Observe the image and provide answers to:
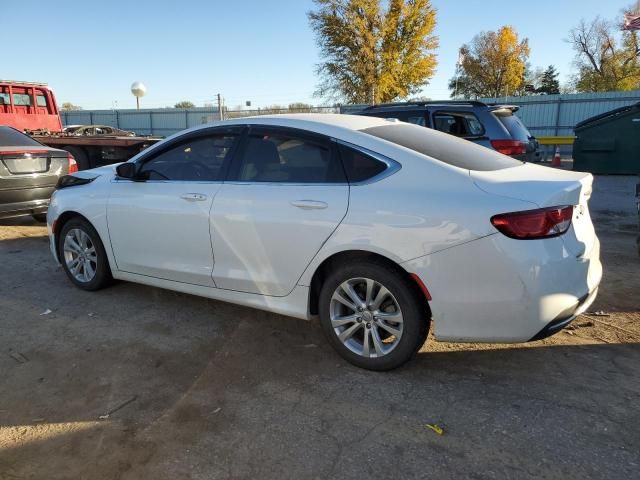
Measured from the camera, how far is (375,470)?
94.3 inches

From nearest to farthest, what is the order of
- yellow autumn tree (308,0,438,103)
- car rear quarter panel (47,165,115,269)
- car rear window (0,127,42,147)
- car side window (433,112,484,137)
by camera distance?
car rear quarter panel (47,165,115,269), car rear window (0,127,42,147), car side window (433,112,484,137), yellow autumn tree (308,0,438,103)

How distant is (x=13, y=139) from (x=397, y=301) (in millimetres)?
6888

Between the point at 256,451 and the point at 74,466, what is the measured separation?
862 millimetres

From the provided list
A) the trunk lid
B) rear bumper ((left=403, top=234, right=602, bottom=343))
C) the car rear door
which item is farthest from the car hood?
the trunk lid

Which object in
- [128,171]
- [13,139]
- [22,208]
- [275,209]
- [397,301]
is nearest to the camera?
[397,301]

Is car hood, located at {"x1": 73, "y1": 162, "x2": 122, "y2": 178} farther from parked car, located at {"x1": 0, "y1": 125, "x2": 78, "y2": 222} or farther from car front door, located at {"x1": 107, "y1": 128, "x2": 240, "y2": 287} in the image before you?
parked car, located at {"x1": 0, "y1": 125, "x2": 78, "y2": 222}

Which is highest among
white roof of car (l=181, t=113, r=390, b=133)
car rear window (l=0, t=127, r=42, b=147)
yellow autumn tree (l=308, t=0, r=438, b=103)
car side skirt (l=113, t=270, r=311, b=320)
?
yellow autumn tree (l=308, t=0, r=438, b=103)

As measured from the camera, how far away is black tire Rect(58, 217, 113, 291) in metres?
4.65

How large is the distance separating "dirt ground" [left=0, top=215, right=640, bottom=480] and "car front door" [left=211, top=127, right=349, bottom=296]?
0.57 meters

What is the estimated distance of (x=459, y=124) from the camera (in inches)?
313

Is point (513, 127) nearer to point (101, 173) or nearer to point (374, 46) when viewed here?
point (101, 173)

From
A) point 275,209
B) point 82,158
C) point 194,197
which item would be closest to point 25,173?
point 82,158

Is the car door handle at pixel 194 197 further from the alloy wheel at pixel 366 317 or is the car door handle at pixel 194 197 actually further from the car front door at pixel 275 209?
the alloy wheel at pixel 366 317

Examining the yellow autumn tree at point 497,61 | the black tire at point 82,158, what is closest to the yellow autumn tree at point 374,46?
the yellow autumn tree at point 497,61
